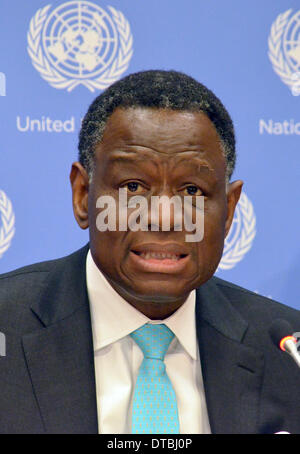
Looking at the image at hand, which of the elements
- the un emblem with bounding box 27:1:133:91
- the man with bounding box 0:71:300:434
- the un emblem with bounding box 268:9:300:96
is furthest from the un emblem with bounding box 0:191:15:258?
the un emblem with bounding box 268:9:300:96

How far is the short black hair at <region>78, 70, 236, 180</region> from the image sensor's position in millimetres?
1682

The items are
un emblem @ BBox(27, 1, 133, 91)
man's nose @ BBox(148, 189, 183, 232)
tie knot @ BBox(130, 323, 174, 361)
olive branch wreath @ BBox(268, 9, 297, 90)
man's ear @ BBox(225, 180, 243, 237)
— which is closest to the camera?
man's nose @ BBox(148, 189, 183, 232)

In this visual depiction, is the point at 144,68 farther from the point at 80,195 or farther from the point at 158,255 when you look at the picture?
the point at 158,255

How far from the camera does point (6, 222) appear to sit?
2391 mm

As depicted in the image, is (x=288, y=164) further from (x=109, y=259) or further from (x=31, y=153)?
(x=109, y=259)

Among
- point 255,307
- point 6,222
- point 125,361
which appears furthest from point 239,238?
point 125,361

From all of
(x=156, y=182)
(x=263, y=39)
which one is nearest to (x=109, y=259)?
(x=156, y=182)

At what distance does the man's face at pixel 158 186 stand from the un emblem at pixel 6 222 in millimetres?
A: 723

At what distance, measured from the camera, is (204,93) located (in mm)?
1762

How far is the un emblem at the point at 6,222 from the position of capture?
2377 mm

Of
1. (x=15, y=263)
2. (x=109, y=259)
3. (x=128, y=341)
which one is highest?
(x=15, y=263)

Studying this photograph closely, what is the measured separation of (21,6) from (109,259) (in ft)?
3.63

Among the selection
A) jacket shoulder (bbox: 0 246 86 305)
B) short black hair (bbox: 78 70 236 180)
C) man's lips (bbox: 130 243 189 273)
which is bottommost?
man's lips (bbox: 130 243 189 273)

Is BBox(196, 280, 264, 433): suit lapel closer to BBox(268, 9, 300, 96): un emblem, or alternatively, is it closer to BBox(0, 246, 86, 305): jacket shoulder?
BBox(0, 246, 86, 305): jacket shoulder
